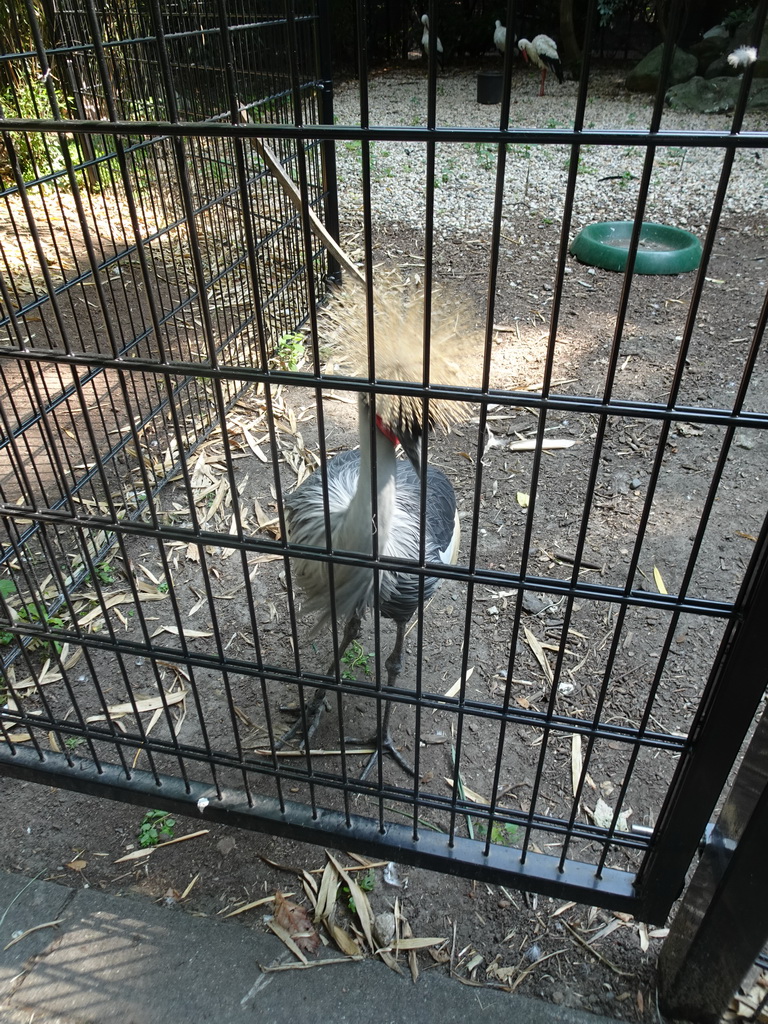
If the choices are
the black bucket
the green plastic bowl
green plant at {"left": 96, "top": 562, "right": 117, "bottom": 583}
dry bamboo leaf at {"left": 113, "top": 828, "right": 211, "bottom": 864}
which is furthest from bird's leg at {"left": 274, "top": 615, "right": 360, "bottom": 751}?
the black bucket

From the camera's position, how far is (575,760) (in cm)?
250

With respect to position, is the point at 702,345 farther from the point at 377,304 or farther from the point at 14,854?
the point at 14,854

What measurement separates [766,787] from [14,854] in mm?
2088

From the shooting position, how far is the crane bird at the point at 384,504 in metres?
1.49

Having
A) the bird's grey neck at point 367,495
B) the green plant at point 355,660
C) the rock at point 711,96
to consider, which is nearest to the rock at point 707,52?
the rock at point 711,96

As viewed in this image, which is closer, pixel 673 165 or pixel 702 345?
pixel 702 345

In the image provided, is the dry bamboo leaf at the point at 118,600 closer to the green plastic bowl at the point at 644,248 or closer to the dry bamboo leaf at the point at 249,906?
the dry bamboo leaf at the point at 249,906

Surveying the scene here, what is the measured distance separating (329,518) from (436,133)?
73 cm

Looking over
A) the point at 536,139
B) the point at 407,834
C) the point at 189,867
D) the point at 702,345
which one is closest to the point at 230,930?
the point at 189,867

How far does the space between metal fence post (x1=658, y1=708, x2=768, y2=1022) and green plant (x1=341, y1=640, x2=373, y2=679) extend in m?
1.34

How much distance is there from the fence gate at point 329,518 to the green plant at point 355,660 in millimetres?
12

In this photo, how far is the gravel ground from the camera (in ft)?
24.3

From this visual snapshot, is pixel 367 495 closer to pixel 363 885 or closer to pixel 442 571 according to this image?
pixel 442 571

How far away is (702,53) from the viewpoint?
40.7 ft
